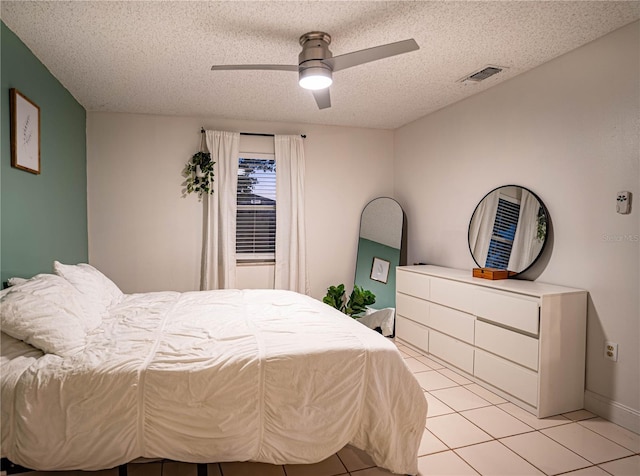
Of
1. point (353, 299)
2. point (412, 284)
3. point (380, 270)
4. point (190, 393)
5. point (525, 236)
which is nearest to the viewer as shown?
point (190, 393)

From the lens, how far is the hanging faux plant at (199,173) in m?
4.43

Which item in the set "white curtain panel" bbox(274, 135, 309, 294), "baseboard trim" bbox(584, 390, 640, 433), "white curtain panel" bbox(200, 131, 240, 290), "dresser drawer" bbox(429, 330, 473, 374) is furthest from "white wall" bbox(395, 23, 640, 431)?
"white curtain panel" bbox(200, 131, 240, 290)

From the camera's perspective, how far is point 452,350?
11.1 ft

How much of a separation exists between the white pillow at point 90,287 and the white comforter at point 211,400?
0.33m

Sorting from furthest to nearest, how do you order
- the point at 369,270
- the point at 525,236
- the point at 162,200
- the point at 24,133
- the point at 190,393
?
1. the point at 369,270
2. the point at 162,200
3. the point at 525,236
4. the point at 24,133
5. the point at 190,393

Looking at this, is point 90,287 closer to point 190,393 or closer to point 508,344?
point 190,393

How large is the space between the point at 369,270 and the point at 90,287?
3.11 m

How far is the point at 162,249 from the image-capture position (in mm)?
4445

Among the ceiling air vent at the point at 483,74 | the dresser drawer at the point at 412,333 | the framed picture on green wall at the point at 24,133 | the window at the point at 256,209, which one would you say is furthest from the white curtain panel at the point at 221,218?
the ceiling air vent at the point at 483,74

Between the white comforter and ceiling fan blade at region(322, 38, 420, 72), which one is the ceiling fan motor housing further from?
the white comforter

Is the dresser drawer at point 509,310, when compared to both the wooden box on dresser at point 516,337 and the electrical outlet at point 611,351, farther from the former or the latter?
the electrical outlet at point 611,351

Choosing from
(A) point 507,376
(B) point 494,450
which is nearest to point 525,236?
(A) point 507,376

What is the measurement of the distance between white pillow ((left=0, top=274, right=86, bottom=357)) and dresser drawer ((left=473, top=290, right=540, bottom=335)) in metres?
2.65

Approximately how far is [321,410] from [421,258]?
3.02 m
